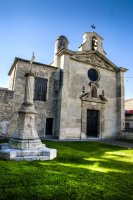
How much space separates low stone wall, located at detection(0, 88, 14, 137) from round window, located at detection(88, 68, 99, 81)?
827 cm

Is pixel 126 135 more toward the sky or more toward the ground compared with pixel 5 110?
more toward the ground

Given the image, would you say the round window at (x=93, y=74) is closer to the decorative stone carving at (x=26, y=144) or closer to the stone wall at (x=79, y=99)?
the stone wall at (x=79, y=99)

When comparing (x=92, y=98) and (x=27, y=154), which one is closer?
(x=27, y=154)

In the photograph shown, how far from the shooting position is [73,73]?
16.6 m

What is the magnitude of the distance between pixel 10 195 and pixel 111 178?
108 inches

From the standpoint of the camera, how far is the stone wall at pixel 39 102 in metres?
14.4

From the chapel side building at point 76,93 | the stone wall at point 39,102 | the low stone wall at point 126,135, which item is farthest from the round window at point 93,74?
the low stone wall at point 126,135

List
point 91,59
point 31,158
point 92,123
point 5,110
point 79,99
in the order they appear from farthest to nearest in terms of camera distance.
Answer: point 91,59
point 92,123
point 79,99
point 5,110
point 31,158

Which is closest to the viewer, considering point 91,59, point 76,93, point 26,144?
point 26,144

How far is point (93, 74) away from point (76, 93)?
10.9 ft

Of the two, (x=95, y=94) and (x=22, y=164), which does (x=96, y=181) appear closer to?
(x=22, y=164)

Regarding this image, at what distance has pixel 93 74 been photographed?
18219 millimetres

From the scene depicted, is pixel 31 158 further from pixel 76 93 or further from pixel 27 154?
pixel 76 93

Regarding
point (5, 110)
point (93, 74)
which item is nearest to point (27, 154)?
point (5, 110)
